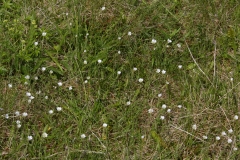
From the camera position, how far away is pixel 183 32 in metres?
3.76

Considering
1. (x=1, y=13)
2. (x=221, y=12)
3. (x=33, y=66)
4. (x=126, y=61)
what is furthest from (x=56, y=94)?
(x=221, y=12)

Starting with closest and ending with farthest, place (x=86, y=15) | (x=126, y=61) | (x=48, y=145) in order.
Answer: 1. (x=48, y=145)
2. (x=126, y=61)
3. (x=86, y=15)

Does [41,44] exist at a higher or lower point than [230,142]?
higher

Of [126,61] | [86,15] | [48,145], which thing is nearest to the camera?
[48,145]

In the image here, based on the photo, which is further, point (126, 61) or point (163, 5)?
point (163, 5)

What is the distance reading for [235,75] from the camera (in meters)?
3.42

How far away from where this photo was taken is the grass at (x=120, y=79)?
299cm

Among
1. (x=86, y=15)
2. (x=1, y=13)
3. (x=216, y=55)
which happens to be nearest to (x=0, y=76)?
(x=1, y=13)

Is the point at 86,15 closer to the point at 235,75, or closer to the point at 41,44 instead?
the point at 41,44

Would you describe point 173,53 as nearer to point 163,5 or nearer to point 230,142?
point 163,5

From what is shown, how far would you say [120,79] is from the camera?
3389mm

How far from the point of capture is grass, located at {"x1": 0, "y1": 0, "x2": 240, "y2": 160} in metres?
2.99

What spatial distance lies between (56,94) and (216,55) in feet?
4.35

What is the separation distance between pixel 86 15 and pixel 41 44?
1.58ft
